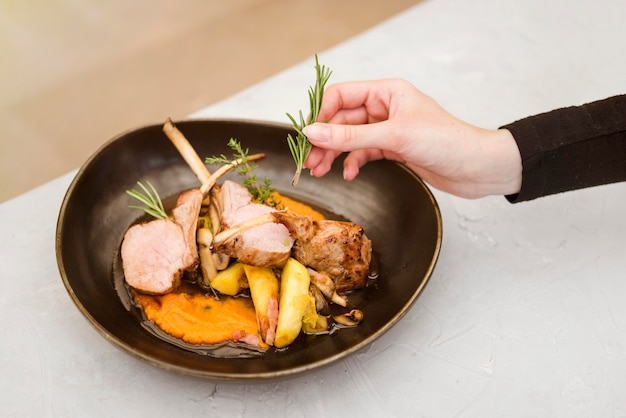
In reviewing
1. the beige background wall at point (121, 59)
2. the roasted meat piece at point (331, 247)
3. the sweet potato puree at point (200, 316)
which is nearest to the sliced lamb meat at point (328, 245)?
the roasted meat piece at point (331, 247)

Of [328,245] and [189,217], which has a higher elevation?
[189,217]

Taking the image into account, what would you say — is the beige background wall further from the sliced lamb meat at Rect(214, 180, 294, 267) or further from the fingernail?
the fingernail

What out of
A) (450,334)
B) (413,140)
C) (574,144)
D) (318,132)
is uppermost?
(318,132)

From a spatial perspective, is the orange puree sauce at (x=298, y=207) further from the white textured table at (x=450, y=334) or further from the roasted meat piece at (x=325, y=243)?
the white textured table at (x=450, y=334)

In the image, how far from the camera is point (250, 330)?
114 centimetres

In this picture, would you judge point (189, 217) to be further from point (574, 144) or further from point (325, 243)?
point (574, 144)

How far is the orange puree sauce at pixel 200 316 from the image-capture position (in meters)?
1.13

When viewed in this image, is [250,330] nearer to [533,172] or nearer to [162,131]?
[162,131]

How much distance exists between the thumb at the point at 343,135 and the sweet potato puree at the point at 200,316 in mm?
339

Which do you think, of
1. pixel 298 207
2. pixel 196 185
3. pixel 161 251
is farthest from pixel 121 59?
pixel 161 251

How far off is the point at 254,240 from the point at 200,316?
17 cm

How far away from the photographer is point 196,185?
1.47m

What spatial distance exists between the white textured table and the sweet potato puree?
88 mm

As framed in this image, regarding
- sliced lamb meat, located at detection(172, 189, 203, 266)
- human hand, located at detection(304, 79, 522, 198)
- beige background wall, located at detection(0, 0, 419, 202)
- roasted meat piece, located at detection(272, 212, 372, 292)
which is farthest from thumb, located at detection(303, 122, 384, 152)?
beige background wall, located at detection(0, 0, 419, 202)
